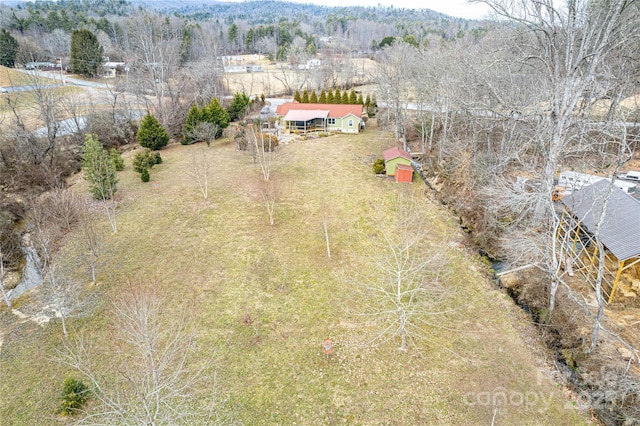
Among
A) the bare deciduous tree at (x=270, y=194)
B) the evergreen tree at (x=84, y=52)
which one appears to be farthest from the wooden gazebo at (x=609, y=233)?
the evergreen tree at (x=84, y=52)

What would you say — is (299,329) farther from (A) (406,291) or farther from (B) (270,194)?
(B) (270,194)

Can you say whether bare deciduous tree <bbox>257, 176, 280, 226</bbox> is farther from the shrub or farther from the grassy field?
the shrub

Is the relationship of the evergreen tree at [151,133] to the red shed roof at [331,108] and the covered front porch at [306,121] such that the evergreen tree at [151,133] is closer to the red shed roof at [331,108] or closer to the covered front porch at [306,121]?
the covered front porch at [306,121]

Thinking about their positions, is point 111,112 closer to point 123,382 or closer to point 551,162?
point 123,382

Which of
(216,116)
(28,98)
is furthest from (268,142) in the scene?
(28,98)

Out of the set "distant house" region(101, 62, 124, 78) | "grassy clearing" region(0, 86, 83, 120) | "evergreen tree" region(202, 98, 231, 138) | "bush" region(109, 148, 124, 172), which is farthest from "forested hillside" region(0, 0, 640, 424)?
"distant house" region(101, 62, 124, 78)

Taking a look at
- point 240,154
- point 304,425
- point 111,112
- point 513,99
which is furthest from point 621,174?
point 111,112
